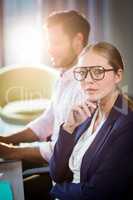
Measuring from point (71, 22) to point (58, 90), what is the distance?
11.2 inches

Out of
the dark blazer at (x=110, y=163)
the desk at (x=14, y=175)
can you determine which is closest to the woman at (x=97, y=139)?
the dark blazer at (x=110, y=163)

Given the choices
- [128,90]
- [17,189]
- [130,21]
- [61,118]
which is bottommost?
[17,189]

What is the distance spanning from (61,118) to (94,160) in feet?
0.80

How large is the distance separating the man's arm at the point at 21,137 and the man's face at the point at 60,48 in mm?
328

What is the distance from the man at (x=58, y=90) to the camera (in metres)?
1.55

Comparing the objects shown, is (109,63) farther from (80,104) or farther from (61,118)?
(61,118)

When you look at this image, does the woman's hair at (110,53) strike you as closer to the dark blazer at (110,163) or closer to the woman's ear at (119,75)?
the woman's ear at (119,75)

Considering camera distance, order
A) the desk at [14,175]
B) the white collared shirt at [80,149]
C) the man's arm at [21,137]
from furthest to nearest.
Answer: the man's arm at [21,137]
the white collared shirt at [80,149]
the desk at [14,175]

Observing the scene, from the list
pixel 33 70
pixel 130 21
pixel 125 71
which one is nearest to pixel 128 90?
pixel 125 71

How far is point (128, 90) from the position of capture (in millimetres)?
1517

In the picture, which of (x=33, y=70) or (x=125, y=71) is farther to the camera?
(x=33, y=70)

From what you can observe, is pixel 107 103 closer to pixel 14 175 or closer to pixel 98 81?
pixel 98 81

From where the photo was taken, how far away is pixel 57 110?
1.63m

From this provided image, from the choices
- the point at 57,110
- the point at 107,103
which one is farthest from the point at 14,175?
the point at 107,103
